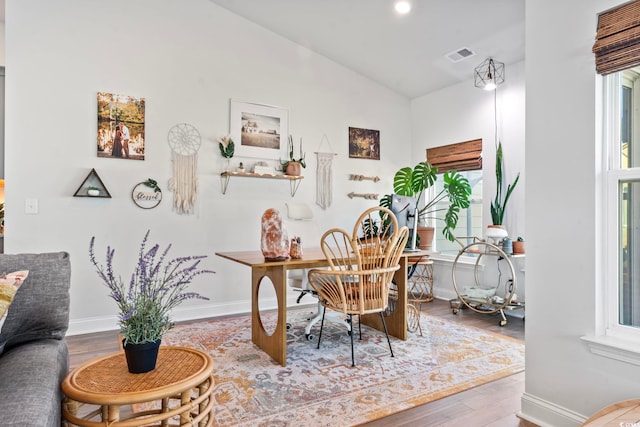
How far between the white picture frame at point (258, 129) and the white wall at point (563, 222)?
2884 millimetres

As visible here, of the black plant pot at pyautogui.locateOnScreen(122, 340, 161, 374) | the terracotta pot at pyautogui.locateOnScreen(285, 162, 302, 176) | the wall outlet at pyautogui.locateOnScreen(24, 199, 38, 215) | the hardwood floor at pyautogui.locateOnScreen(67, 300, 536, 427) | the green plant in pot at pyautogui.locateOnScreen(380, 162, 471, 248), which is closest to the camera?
the black plant pot at pyautogui.locateOnScreen(122, 340, 161, 374)

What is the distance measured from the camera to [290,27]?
4.22 metres

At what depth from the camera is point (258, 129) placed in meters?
4.27

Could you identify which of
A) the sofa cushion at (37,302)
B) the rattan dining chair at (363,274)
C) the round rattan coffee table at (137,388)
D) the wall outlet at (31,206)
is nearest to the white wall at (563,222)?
the rattan dining chair at (363,274)

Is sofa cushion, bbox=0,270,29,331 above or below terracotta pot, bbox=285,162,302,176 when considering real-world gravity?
below

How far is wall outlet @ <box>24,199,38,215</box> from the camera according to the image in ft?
10.8

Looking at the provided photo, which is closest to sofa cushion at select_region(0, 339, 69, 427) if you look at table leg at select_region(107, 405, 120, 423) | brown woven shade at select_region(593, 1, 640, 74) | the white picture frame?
table leg at select_region(107, 405, 120, 423)

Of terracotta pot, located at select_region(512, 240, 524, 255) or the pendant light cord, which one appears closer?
terracotta pot, located at select_region(512, 240, 524, 255)

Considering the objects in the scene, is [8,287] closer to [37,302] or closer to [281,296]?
[37,302]

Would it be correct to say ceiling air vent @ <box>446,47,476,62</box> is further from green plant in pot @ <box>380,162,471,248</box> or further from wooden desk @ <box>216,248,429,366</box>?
wooden desk @ <box>216,248,429,366</box>

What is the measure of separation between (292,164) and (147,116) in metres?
1.52

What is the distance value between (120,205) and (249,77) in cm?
189

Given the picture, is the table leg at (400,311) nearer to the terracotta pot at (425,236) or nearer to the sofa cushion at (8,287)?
the terracotta pot at (425,236)

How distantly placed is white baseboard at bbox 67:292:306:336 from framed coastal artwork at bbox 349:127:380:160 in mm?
1946
